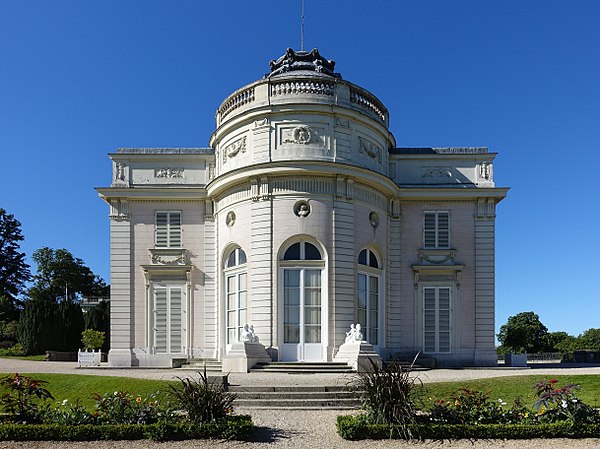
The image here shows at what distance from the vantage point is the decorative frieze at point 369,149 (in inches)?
859

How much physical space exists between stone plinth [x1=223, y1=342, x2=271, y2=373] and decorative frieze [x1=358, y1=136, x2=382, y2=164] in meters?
8.76

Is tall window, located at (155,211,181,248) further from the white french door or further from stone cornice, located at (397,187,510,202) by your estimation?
stone cornice, located at (397,187,510,202)

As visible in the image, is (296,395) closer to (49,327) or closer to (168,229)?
(168,229)

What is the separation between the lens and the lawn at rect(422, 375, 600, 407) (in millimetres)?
13523

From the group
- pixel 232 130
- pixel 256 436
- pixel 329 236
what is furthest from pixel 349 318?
pixel 256 436

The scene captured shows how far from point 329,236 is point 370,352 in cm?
445

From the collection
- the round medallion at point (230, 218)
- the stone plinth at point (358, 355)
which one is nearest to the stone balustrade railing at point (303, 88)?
the round medallion at point (230, 218)

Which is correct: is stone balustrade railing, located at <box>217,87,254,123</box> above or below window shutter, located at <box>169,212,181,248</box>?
above

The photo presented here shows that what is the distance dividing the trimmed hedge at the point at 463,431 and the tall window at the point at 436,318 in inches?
531

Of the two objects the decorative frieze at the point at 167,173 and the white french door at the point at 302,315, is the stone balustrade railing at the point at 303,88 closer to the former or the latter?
the decorative frieze at the point at 167,173

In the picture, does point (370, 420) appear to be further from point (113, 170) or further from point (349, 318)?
point (113, 170)

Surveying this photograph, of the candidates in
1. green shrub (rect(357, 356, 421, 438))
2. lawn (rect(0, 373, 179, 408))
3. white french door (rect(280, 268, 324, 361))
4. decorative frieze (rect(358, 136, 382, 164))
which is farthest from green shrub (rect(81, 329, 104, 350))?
green shrub (rect(357, 356, 421, 438))

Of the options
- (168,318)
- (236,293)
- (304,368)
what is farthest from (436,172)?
(168,318)

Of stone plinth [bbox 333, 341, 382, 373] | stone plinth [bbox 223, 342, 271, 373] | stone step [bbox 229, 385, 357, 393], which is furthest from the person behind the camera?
stone plinth [bbox 223, 342, 271, 373]
